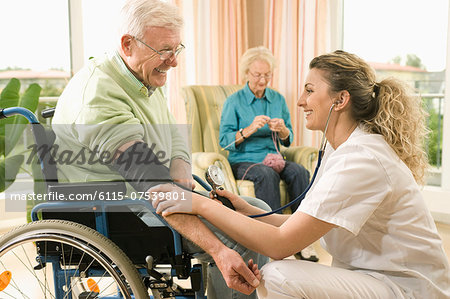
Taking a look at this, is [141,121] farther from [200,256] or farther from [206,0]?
[206,0]

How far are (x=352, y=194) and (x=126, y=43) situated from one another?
850mm

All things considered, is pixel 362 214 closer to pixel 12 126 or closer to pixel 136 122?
pixel 136 122

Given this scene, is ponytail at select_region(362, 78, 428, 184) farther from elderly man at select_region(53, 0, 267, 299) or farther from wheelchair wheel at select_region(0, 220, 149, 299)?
wheelchair wheel at select_region(0, 220, 149, 299)

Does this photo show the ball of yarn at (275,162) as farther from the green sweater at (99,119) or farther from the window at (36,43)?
the window at (36,43)

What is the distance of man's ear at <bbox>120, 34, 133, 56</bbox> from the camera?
1.45 m

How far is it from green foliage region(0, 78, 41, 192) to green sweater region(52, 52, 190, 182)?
151 centimetres

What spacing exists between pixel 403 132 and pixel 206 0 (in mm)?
2872

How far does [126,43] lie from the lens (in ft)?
4.81

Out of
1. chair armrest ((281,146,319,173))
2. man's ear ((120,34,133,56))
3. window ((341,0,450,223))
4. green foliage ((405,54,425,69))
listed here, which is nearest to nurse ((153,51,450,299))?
man's ear ((120,34,133,56))

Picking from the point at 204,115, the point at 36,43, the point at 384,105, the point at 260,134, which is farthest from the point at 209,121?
the point at 384,105

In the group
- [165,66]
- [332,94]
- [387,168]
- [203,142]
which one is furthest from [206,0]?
[387,168]

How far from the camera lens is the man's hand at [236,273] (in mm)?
1186

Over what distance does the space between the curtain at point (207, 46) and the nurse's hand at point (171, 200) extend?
2.38m

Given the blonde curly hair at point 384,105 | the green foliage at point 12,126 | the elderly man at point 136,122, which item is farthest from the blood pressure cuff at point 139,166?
the green foliage at point 12,126
